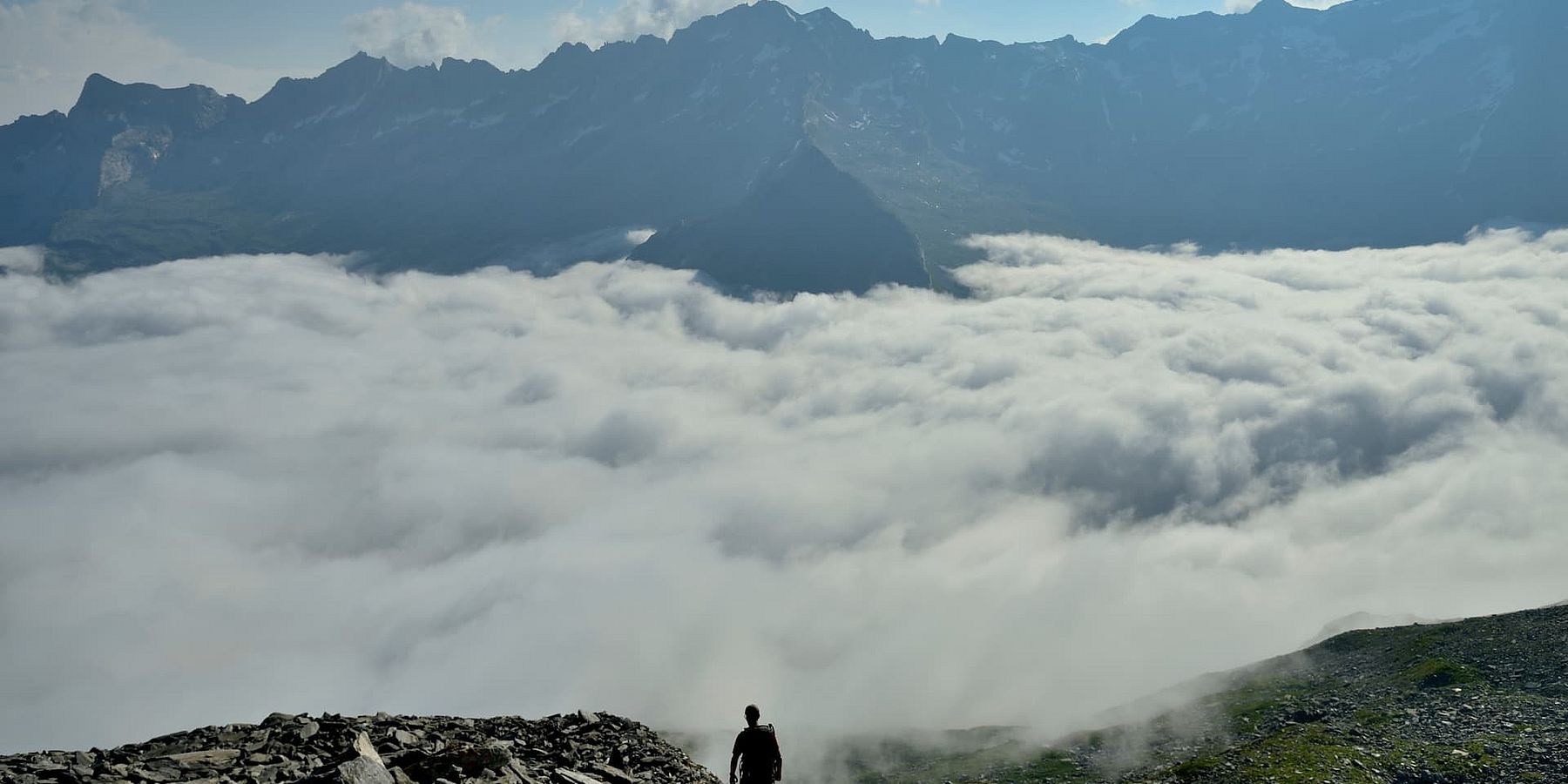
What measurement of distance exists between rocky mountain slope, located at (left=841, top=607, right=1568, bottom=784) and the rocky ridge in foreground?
201ft

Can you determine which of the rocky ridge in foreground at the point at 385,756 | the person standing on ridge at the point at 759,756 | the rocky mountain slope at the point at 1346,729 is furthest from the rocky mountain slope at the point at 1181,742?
the person standing on ridge at the point at 759,756

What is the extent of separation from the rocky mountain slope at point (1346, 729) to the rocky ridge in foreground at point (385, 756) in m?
61.3

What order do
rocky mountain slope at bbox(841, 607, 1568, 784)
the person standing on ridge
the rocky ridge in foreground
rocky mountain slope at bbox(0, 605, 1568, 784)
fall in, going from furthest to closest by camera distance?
rocky mountain slope at bbox(841, 607, 1568, 784), rocky mountain slope at bbox(0, 605, 1568, 784), the rocky ridge in foreground, the person standing on ridge

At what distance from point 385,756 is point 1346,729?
9959cm

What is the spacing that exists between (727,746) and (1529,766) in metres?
115

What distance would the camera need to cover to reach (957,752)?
546 feet

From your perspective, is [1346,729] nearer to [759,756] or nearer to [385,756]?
[759,756]

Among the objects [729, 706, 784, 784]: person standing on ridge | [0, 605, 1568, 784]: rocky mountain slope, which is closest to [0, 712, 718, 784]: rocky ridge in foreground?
[0, 605, 1568, 784]: rocky mountain slope

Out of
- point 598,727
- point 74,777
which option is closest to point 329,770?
point 74,777

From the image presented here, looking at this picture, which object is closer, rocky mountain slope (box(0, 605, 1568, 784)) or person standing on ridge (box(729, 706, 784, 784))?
person standing on ridge (box(729, 706, 784, 784))

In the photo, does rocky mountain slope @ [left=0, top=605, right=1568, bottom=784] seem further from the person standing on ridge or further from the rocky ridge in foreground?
the person standing on ridge

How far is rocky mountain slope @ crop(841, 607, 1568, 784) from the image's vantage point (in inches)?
3275

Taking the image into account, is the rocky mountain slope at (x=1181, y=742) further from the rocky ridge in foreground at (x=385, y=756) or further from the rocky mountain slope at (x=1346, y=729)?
the rocky mountain slope at (x=1346, y=729)

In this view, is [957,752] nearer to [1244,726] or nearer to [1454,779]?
[1244,726]
